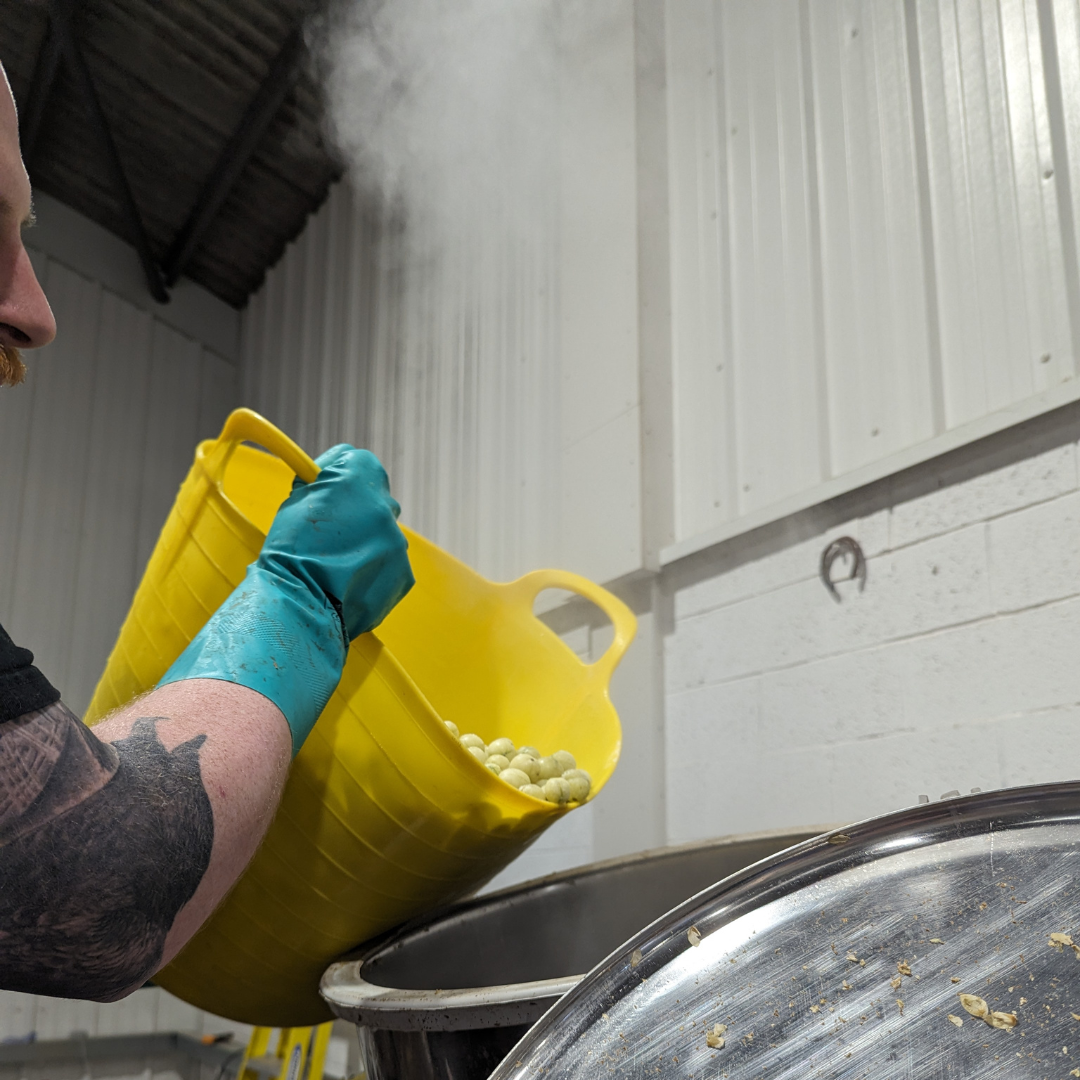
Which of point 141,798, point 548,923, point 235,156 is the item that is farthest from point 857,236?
point 235,156

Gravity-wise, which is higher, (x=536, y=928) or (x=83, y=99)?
(x=83, y=99)

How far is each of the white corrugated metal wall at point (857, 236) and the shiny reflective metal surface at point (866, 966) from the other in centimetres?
94

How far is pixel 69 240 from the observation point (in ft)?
14.2

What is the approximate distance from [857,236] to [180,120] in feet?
10.1

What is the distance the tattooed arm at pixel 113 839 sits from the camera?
1.74 feet

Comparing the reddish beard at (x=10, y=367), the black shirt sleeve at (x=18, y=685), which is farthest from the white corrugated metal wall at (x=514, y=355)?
the black shirt sleeve at (x=18, y=685)

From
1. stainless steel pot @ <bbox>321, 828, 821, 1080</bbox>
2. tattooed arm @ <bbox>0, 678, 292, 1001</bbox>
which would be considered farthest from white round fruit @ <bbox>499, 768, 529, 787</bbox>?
tattooed arm @ <bbox>0, 678, 292, 1001</bbox>

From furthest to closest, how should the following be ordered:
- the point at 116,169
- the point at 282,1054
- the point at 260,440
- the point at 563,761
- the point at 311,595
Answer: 1. the point at 116,169
2. the point at 282,1054
3. the point at 563,761
4. the point at 260,440
5. the point at 311,595

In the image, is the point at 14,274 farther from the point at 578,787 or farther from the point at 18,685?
the point at 578,787

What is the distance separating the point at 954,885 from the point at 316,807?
63 centimetres

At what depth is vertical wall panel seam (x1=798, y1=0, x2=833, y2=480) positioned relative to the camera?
1782 millimetres

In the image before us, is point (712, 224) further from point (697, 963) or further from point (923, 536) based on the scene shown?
point (697, 963)

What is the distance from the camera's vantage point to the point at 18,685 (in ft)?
1.78

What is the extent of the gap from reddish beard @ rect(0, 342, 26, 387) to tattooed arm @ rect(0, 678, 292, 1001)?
0.84ft
